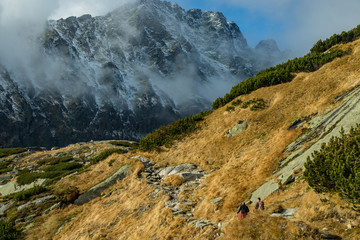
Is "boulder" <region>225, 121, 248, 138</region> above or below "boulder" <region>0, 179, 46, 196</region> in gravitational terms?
below

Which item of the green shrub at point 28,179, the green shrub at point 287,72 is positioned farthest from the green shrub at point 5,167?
the green shrub at point 287,72

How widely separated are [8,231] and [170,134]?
1767 centimetres

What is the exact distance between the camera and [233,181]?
14.2 m

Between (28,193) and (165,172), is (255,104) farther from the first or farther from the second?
(28,193)

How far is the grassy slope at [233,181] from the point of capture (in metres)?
7.80

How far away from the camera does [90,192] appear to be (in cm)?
2019

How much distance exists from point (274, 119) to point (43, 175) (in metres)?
27.7

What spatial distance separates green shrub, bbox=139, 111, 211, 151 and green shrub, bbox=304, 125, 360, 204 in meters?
19.3

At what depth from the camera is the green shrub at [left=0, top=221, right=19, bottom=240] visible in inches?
603

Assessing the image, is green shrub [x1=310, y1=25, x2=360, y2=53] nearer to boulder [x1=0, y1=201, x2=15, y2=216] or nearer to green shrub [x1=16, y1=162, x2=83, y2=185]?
green shrub [x1=16, y1=162, x2=83, y2=185]

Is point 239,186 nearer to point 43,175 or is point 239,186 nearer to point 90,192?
point 90,192

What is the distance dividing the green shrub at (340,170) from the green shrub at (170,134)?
19.3m

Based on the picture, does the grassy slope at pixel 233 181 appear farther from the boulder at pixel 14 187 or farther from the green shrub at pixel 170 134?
the boulder at pixel 14 187

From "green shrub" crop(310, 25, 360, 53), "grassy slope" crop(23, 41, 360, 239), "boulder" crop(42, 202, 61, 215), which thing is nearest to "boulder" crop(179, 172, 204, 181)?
"grassy slope" crop(23, 41, 360, 239)
